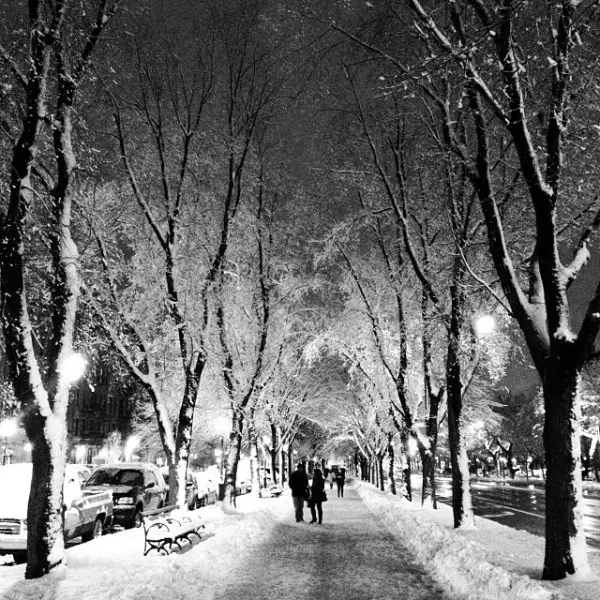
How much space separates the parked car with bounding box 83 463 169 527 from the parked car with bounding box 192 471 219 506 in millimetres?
7312

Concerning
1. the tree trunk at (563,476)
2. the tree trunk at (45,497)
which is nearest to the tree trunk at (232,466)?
the tree trunk at (45,497)

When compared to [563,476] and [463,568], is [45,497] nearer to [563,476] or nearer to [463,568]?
[463,568]

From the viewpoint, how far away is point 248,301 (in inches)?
976

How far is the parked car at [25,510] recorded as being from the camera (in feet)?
39.0

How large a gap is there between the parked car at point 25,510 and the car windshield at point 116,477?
2.13 meters

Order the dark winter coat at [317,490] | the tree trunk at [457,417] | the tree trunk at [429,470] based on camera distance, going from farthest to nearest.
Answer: the tree trunk at [429,470] → the dark winter coat at [317,490] → the tree trunk at [457,417]

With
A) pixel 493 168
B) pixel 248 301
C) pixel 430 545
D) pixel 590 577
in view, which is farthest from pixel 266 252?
pixel 590 577

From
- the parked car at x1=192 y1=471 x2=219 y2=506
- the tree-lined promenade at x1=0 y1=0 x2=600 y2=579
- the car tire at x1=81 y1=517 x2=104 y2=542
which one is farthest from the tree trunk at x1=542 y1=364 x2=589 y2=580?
the parked car at x1=192 y1=471 x2=219 y2=506

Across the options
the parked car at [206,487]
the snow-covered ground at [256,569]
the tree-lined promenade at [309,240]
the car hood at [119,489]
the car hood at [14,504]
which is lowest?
the parked car at [206,487]

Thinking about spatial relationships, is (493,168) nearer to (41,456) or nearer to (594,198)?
(594,198)

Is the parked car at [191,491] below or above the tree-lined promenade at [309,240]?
below

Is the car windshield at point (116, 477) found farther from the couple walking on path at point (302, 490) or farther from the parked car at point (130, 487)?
the couple walking on path at point (302, 490)

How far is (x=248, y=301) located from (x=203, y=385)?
1068cm

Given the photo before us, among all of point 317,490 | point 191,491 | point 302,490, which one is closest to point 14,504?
point 302,490
